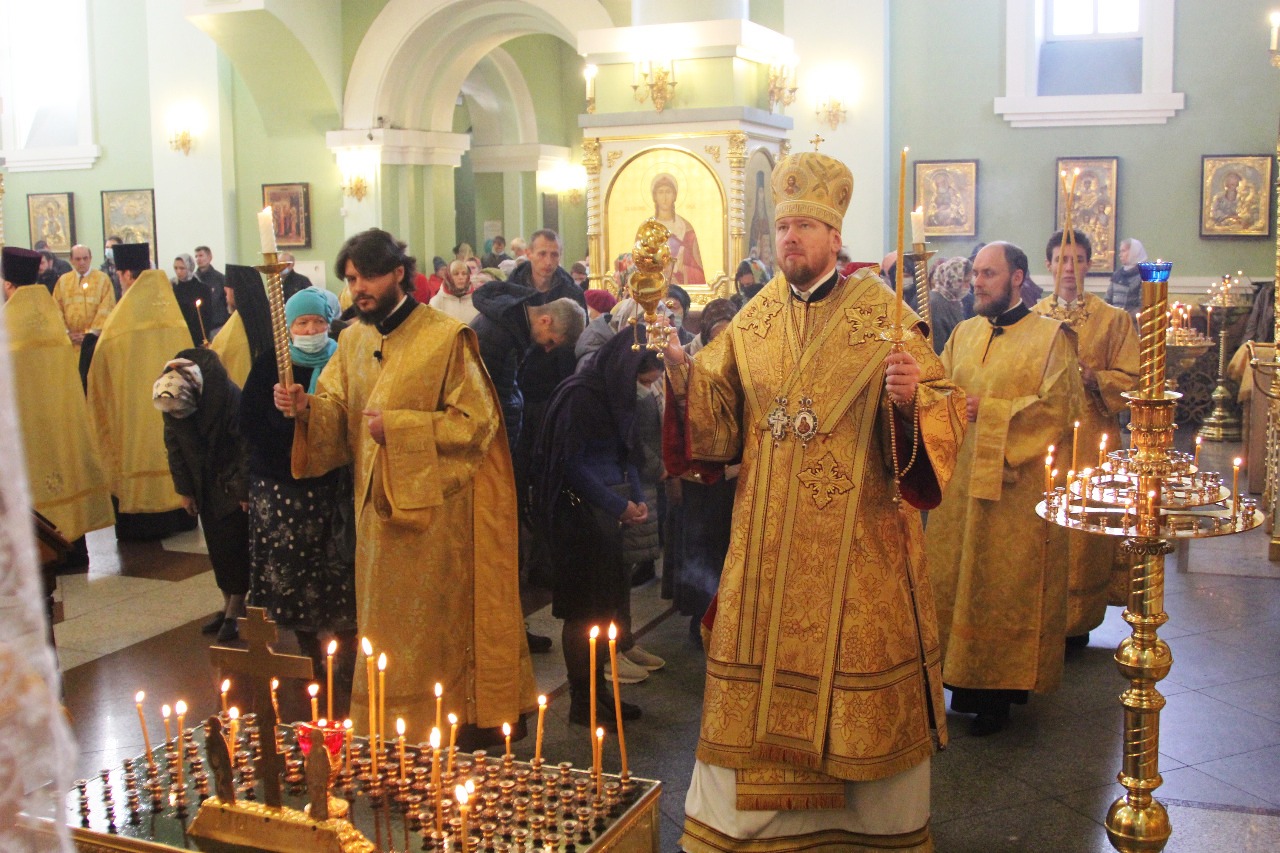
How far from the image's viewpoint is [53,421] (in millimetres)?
6801

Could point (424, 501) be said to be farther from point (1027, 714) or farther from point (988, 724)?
point (1027, 714)

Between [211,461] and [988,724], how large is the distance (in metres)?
3.51

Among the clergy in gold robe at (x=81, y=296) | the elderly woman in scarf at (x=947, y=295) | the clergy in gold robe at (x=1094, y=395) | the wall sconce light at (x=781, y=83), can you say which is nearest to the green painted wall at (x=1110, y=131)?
the wall sconce light at (x=781, y=83)

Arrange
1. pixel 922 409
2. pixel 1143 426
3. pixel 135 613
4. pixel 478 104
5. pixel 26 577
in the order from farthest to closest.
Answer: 1. pixel 478 104
2. pixel 135 613
3. pixel 922 409
4. pixel 1143 426
5. pixel 26 577

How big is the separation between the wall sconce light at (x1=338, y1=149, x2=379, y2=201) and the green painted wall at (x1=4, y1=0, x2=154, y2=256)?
4522 millimetres

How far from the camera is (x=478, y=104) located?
2073cm

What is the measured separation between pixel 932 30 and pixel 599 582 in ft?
36.7

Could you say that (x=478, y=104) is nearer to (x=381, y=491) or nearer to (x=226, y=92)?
(x=226, y=92)

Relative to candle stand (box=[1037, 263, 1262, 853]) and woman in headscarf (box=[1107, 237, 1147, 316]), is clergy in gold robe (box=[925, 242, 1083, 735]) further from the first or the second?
woman in headscarf (box=[1107, 237, 1147, 316])

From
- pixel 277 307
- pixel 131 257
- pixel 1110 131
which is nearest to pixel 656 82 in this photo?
pixel 131 257

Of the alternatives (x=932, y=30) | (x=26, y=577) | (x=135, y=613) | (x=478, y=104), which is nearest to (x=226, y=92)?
(x=478, y=104)

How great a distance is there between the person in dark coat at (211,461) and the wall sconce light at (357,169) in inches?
376

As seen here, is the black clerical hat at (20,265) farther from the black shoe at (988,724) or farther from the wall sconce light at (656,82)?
the wall sconce light at (656,82)

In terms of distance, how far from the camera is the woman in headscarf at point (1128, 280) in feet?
38.3
